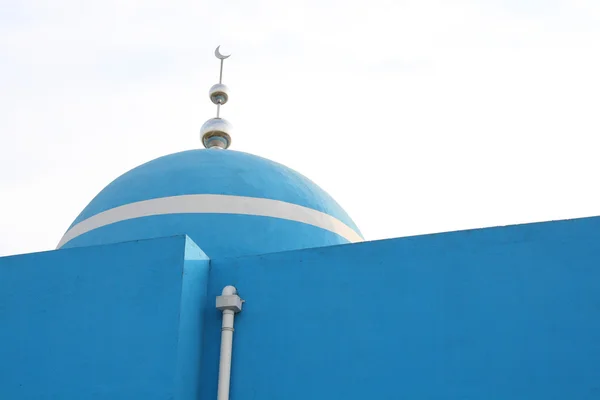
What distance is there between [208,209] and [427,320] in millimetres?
4105

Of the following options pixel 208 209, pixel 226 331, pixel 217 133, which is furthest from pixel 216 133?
pixel 226 331

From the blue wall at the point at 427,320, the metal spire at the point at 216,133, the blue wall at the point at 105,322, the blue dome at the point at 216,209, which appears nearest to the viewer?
the blue wall at the point at 427,320

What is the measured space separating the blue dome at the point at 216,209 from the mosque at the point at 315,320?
6.32ft

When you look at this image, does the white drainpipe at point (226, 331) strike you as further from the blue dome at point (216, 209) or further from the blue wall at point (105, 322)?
the blue dome at point (216, 209)

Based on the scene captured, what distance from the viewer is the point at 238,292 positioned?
24.8 feet

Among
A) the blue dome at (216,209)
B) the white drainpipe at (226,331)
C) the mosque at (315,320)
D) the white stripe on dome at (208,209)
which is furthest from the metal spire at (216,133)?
the white drainpipe at (226,331)

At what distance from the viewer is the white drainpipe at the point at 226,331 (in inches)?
276

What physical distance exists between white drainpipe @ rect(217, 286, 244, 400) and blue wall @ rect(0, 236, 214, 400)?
10.6 inches

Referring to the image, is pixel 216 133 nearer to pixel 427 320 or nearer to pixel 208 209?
pixel 208 209

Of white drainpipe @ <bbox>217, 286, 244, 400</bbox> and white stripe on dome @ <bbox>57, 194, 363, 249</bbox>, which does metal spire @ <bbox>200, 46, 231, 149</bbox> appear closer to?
white stripe on dome @ <bbox>57, 194, 363, 249</bbox>

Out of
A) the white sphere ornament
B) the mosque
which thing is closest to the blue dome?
the mosque

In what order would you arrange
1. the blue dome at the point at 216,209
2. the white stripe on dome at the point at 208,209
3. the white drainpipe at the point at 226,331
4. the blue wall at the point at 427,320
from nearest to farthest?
the blue wall at the point at 427,320 < the white drainpipe at the point at 226,331 < the blue dome at the point at 216,209 < the white stripe on dome at the point at 208,209

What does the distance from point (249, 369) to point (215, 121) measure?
23.8 feet

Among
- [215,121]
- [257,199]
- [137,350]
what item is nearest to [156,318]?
[137,350]
